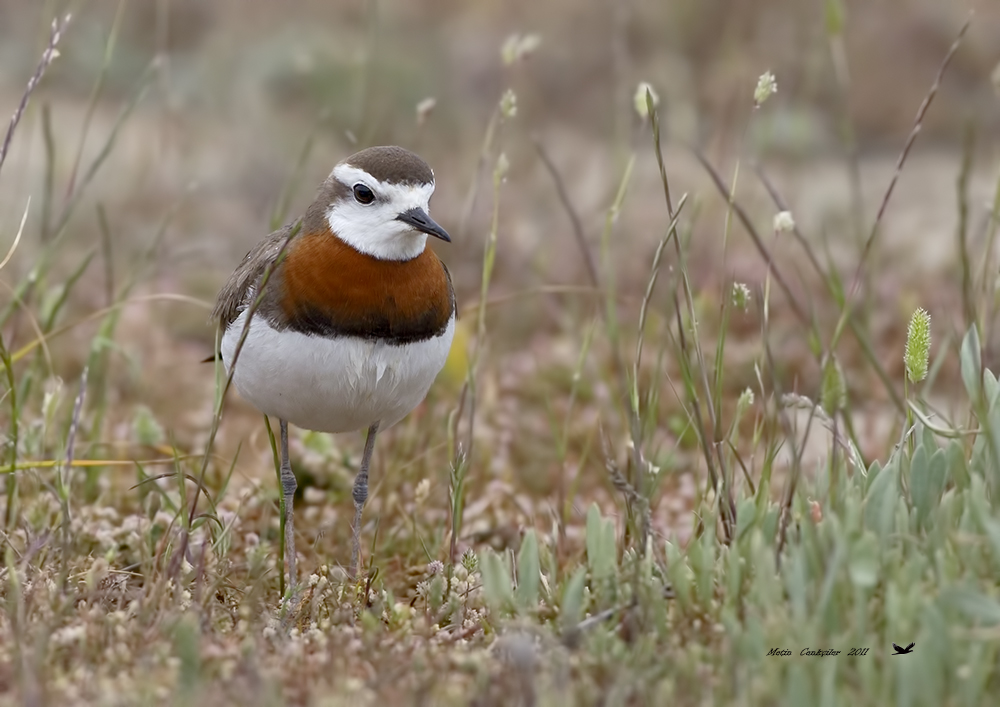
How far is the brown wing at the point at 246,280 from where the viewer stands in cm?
463

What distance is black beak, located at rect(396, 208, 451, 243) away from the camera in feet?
14.3

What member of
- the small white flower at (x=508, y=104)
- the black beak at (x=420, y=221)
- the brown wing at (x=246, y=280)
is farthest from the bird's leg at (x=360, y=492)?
the small white flower at (x=508, y=104)

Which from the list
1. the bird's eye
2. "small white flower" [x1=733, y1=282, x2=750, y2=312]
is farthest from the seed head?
the bird's eye

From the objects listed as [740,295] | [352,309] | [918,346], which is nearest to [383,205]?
[352,309]

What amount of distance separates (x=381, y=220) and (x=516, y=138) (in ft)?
20.9

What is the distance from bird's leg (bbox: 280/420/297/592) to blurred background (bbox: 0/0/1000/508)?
170 centimetres

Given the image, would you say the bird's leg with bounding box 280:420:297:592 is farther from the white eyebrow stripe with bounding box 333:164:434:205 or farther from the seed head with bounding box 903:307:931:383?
the seed head with bounding box 903:307:931:383

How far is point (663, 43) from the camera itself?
1128 cm

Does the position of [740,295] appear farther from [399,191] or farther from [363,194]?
[363,194]

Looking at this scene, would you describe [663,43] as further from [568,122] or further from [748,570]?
[748,570]

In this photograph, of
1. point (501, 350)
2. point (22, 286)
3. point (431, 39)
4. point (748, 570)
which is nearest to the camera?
point (748, 570)

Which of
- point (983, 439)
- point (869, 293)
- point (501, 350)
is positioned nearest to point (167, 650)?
point (983, 439)

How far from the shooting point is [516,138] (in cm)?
1070

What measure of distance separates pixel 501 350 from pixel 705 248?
76.9 inches
